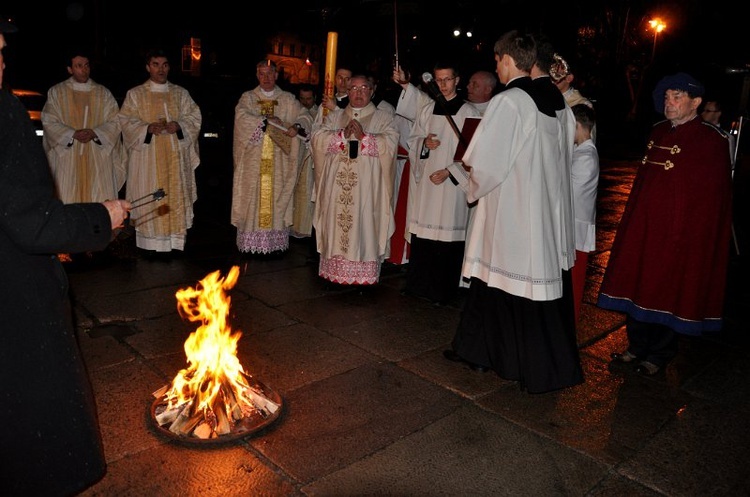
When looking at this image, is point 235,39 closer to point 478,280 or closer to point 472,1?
point 472,1

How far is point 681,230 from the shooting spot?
4184mm

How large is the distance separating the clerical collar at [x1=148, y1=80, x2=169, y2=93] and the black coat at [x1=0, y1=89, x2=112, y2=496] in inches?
210

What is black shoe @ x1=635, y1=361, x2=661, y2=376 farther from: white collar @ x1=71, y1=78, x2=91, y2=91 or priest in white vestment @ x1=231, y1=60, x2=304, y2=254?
white collar @ x1=71, y1=78, x2=91, y2=91

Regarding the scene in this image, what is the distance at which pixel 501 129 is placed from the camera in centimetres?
370

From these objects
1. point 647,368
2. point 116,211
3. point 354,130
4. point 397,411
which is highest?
point 354,130

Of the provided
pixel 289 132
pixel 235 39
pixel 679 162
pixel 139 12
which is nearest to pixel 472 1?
pixel 235 39

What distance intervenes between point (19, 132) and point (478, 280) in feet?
9.46

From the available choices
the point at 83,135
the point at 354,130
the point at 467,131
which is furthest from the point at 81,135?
the point at 467,131

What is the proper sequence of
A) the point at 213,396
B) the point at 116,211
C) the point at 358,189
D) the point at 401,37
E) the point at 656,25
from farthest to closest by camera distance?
the point at 656,25
the point at 401,37
the point at 358,189
the point at 213,396
the point at 116,211

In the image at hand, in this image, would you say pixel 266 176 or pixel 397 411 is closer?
pixel 397 411

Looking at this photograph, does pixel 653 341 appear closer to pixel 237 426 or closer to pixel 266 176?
pixel 237 426

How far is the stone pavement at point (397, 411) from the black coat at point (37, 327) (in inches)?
35.4

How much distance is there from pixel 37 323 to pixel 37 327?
0.01 m

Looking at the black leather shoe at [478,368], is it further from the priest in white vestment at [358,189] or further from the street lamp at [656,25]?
the street lamp at [656,25]
